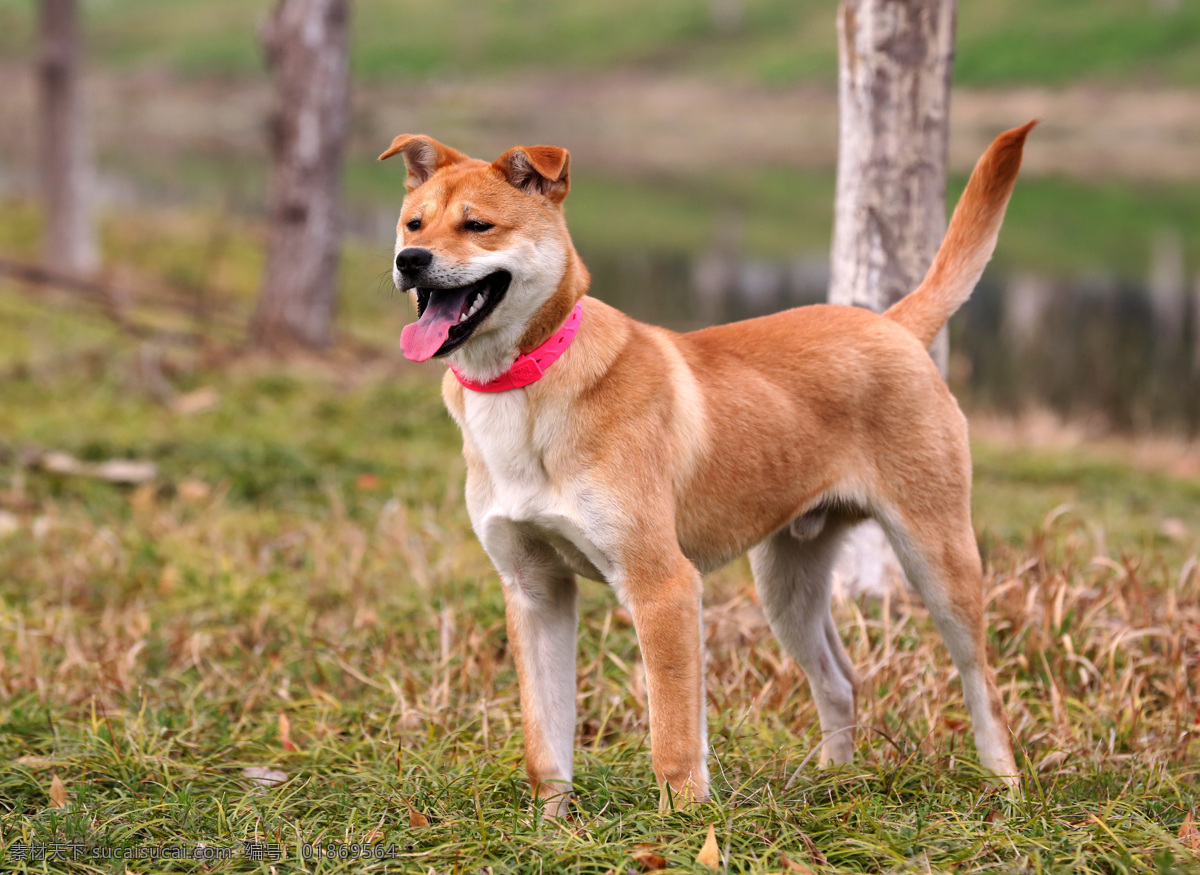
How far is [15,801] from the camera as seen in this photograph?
3525mm

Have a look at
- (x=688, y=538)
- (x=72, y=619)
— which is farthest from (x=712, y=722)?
(x=72, y=619)

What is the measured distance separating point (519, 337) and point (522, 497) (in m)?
0.46

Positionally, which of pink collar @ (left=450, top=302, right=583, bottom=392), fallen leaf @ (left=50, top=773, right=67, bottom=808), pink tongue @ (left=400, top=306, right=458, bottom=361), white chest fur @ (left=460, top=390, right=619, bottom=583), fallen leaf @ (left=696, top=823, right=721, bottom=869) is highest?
pink tongue @ (left=400, top=306, right=458, bottom=361)

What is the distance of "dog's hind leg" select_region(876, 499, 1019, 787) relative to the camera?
3.75 m

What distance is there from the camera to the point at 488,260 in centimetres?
319

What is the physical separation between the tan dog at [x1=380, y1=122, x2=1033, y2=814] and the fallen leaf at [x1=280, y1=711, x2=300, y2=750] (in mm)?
982

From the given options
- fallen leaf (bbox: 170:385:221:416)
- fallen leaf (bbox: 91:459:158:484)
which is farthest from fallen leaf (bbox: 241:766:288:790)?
fallen leaf (bbox: 170:385:221:416)

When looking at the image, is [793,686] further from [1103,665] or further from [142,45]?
[142,45]

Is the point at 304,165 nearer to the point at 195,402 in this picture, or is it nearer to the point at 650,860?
the point at 195,402

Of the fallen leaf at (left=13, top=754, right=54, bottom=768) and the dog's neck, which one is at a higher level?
the dog's neck

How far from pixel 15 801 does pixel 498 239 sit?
224cm

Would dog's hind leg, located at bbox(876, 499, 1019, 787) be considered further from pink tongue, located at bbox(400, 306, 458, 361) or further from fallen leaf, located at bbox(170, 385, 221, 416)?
fallen leaf, located at bbox(170, 385, 221, 416)

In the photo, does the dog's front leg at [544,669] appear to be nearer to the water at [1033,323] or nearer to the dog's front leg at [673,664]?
the dog's front leg at [673,664]

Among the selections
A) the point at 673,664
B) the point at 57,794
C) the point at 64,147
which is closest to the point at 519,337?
the point at 673,664
